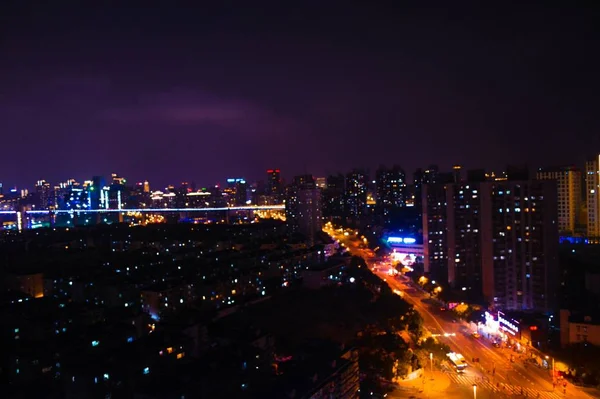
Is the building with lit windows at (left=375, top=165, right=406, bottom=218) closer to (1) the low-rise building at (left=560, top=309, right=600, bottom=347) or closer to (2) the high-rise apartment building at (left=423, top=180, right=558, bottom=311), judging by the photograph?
(2) the high-rise apartment building at (left=423, top=180, right=558, bottom=311)

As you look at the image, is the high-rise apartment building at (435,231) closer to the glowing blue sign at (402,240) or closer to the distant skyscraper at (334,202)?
the glowing blue sign at (402,240)

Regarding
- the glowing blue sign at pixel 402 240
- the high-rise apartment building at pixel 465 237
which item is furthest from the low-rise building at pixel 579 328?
the glowing blue sign at pixel 402 240

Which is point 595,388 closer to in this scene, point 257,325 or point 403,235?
point 257,325

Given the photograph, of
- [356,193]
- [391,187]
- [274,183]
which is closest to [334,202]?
[356,193]

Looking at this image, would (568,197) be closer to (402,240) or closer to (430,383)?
(402,240)

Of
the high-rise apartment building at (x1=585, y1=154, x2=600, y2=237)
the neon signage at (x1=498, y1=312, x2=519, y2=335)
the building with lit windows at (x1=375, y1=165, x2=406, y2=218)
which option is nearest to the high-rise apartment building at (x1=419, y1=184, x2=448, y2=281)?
the neon signage at (x1=498, y1=312, x2=519, y2=335)

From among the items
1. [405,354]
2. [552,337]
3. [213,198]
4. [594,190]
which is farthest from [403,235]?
[213,198]

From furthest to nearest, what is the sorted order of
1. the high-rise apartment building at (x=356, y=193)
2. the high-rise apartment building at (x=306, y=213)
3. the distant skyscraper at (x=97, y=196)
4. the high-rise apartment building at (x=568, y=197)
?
the distant skyscraper at (x=97, y=196) < the high-rise apartment building at (x=356, y=193) < the high-rise apartment building at (x=306, y=213) < the high-rise apartment building at (x=568, y=197)
